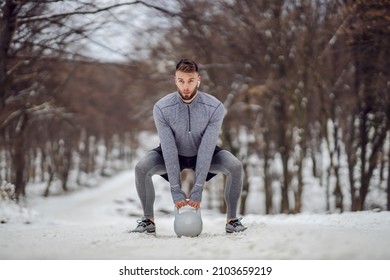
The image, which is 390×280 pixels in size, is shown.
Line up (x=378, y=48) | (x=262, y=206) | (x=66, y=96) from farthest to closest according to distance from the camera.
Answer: (x=262, y=206), (x=66, y=96), (x=378, y=48)

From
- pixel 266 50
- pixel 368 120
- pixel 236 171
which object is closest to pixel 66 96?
pixel 266 50

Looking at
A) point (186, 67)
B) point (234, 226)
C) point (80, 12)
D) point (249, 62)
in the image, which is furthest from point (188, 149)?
point (249, 62)

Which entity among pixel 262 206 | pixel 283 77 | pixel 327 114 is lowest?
pixel 262 206

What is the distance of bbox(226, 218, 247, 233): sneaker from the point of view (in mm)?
4348

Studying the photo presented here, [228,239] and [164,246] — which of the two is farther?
[228,239]

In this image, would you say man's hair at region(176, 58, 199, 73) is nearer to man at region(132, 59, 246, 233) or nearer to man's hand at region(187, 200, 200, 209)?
man at region(132, 59, 246, 233)

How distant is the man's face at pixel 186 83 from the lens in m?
4.05

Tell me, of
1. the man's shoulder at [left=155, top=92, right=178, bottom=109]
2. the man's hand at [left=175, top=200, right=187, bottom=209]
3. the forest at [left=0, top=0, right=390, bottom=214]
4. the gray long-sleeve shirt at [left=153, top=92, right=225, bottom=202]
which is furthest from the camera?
the forest at [left=0, top=0, right=390, bottom=214]

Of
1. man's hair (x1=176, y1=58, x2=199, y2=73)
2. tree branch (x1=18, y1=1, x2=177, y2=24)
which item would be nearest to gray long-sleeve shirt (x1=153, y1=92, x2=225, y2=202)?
man's hair (x1=176, y1=58, x2=199, y2=73)

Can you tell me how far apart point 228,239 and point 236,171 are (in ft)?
2.38

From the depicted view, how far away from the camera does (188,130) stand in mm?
4203

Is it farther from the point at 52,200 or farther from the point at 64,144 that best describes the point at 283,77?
the point at 64,144

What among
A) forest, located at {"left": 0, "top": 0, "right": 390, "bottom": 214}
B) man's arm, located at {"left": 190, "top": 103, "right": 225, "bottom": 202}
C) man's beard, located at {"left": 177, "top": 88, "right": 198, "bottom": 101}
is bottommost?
man's arm, located at {"left": 190, "top": 103, "right": 225, "bottom": 202}

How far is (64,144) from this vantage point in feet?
90.7
